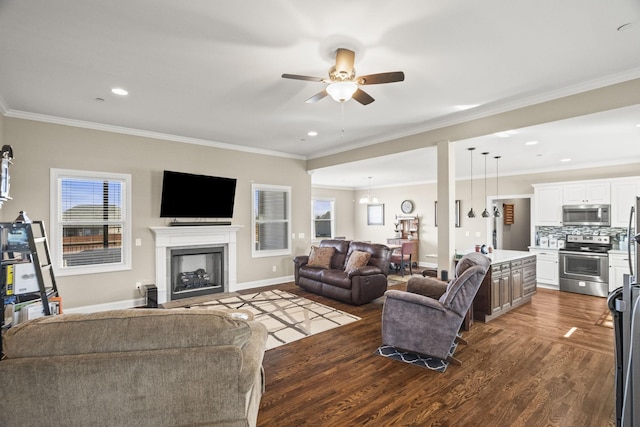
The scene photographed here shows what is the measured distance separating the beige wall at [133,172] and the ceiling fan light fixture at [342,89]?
3.85 metres

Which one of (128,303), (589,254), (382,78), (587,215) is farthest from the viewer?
(587,215)

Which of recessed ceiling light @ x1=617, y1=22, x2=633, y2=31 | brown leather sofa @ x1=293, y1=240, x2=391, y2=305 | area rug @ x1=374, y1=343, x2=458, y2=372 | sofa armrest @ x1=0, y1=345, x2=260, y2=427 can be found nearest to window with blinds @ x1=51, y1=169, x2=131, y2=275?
brown leather sofa @ x1=293, y1=240, x2=391, y2=305

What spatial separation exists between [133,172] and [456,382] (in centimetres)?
530

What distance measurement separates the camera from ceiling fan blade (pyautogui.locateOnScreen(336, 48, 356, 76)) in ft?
→ 8.58

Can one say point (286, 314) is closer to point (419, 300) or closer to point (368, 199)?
point (419, 300)

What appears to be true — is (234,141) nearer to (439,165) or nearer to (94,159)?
(94,159)

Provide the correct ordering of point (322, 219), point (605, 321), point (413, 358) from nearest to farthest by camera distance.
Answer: point (413, 358) → point (605, 321) → point (322, 219)

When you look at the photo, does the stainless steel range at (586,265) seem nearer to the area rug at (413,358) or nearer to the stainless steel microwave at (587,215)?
the stainless steel microwave at (587,215)

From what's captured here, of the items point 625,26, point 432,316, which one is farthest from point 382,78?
point 432,316

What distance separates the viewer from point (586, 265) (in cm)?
604

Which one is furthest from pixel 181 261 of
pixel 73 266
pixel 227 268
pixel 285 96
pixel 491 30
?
pixel 491 30

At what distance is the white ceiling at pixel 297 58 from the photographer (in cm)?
218

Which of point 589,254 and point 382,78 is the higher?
point 382,78

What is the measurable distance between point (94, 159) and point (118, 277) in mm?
1864
